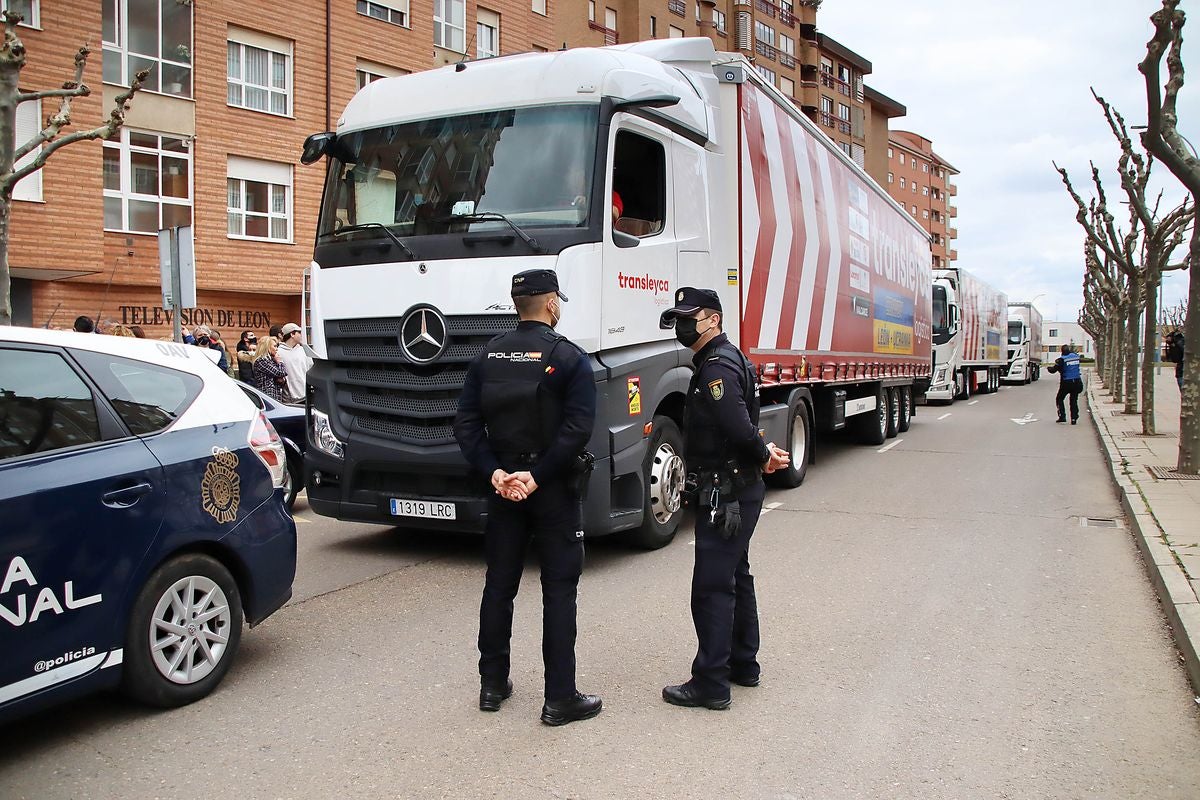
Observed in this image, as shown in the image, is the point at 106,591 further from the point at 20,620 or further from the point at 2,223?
the point at 2,223

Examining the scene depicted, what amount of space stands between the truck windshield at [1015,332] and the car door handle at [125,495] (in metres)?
47.0

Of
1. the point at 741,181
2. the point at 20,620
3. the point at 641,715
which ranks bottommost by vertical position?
the point at 641,715

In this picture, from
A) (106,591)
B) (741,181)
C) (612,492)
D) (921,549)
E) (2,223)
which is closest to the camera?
(106,591)

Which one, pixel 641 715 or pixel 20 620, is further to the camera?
pixel 641 715

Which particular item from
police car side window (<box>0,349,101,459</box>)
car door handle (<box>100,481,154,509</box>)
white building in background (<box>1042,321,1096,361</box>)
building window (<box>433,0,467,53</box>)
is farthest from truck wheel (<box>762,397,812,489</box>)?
white building in background (<box>1042,321,1096,361</box>)

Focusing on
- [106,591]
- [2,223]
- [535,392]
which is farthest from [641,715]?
[2,223]

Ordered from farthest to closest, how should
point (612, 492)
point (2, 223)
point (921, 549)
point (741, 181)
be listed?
point (2, 223)
point (741, 181)
point (921, 549)
point (612, 492)

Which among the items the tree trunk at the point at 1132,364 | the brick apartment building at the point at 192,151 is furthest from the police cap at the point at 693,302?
the tree trunk at the point at 1132,364

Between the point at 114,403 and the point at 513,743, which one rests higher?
the point at 114,403

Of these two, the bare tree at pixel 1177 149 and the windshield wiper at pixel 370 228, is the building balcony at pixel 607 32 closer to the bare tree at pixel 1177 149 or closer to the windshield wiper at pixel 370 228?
the bare tree at pixel 1177 149

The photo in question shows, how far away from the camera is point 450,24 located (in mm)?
28375

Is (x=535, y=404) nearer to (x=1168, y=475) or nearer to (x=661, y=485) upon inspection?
(x=661, y=485)

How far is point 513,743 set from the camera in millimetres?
3986

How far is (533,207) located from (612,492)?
6.58ft
